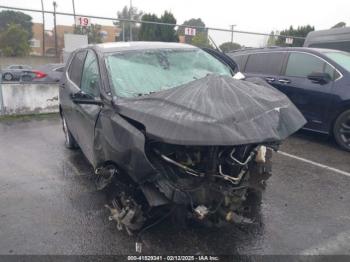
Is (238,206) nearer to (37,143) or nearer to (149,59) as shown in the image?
(149,59)

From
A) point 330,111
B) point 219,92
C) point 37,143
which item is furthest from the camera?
point 37,143

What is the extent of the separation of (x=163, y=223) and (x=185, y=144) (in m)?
1.19

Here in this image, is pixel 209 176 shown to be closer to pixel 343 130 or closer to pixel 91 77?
pixel 91 77

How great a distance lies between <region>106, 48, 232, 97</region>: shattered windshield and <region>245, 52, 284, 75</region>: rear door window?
292 centimetres

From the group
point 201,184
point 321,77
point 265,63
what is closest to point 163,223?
point 201,184

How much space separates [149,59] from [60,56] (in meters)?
11.9

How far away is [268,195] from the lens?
13.8 feet

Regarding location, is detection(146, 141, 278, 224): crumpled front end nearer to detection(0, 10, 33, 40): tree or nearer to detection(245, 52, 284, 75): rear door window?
detection(245, 52, 284, 75): rear door window

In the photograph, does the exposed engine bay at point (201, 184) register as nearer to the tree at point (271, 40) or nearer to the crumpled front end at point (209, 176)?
the crumpled front end at point (209, 176)

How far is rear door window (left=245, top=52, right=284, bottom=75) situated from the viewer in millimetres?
7022

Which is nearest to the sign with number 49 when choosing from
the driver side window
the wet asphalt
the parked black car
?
the parked black car

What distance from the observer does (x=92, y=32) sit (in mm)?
13781

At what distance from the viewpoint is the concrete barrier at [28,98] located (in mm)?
8391

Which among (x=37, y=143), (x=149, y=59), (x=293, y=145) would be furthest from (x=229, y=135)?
(x=37, y=143)
